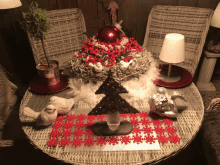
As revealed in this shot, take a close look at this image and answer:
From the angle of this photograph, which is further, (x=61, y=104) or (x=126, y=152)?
(x=61, y=104)

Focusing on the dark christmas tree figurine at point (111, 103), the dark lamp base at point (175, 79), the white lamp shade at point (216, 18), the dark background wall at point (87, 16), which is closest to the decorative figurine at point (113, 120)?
the dark christmas tree figurine at point (111, 103)

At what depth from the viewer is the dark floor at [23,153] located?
1042 mm

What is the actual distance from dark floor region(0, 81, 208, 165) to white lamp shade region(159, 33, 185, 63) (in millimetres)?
590

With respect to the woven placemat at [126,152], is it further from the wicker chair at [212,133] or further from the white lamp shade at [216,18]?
the white lamp shade at [216,18]

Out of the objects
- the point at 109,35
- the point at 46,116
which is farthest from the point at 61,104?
the point at 109,35

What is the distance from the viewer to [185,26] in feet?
5.43

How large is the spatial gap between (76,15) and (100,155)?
141cm

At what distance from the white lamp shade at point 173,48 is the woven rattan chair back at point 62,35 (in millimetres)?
965

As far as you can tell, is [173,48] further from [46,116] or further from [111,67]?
[46,116]

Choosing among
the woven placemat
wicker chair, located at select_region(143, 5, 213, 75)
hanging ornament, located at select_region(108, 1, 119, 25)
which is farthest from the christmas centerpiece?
hanging ornament, located at select_region(108, 1, 119, 25)

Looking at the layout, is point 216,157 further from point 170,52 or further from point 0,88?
point 0,88

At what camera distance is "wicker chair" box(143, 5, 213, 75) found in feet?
5.13

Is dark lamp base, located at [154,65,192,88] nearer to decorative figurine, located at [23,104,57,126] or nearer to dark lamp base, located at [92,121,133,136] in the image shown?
dark lamp base, located at [92,121,133,136]

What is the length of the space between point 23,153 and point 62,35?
112 cm
